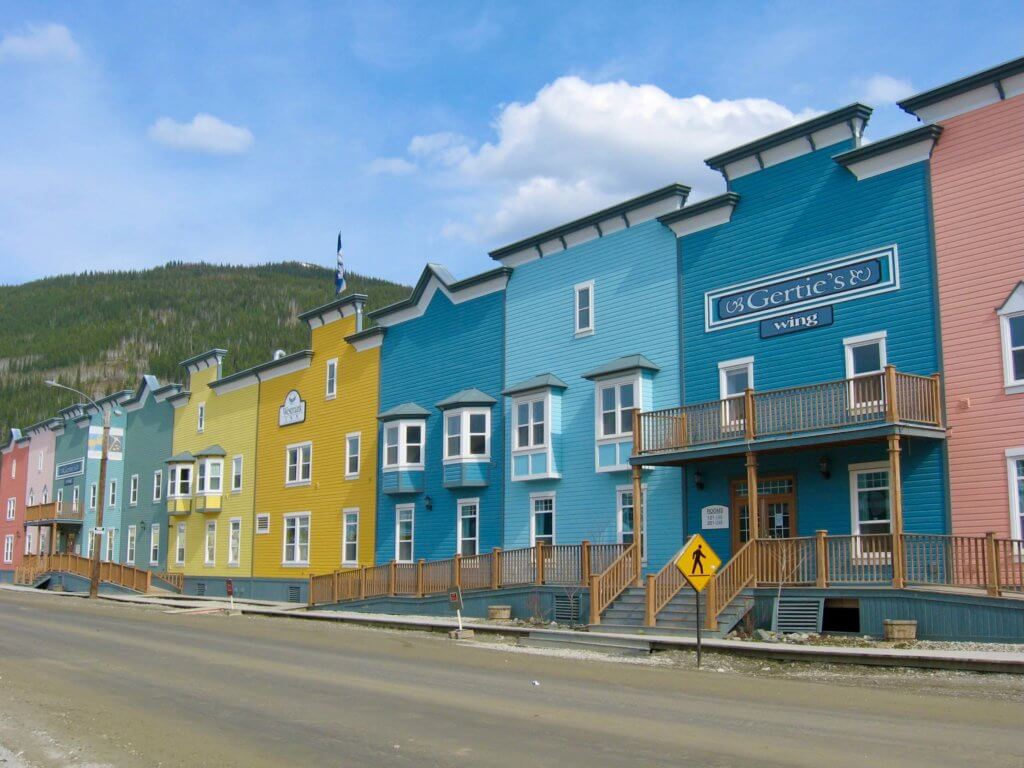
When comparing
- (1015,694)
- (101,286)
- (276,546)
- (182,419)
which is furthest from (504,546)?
(101,286)

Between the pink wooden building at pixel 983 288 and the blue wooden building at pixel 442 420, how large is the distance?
14207 mm

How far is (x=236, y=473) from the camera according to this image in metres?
47.0

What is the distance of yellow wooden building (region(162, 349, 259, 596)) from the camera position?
45969 millimetres

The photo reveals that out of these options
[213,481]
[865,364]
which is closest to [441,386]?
[865,364]

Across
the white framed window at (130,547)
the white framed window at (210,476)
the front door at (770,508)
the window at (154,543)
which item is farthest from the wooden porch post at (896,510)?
the white framed window at (130,547)

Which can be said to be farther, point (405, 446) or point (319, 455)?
point (319, 455)

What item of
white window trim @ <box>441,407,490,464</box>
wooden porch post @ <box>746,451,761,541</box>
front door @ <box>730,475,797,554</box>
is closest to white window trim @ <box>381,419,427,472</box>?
white window trim @ <box>441,407,490,464</box>

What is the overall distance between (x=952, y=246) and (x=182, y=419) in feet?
131

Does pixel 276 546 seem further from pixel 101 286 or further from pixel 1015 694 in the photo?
pixel 101 286

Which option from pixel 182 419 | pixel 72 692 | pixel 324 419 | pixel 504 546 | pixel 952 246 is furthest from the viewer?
pixel 182 419

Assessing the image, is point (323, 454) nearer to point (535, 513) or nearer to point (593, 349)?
point (535, 513)

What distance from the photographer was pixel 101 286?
178250 millimetres

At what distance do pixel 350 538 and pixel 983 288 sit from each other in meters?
24.4

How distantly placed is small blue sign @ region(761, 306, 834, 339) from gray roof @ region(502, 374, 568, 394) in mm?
A: 6954
